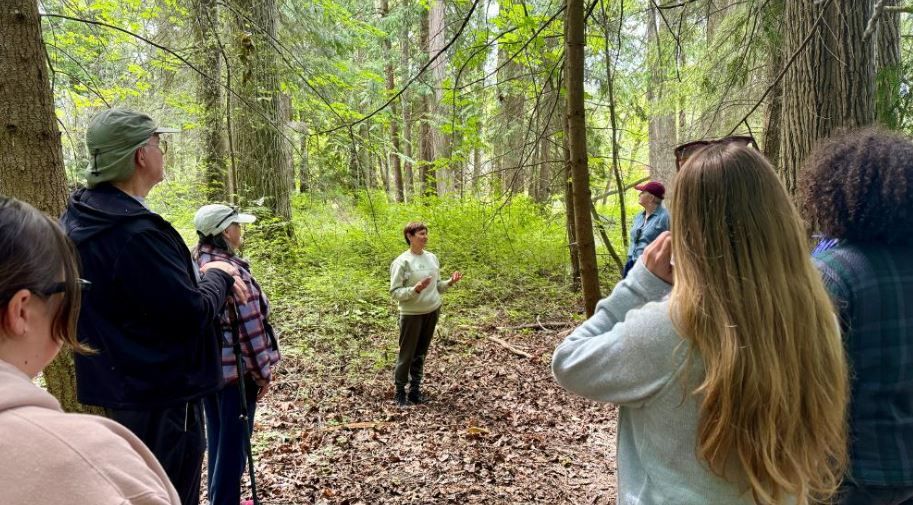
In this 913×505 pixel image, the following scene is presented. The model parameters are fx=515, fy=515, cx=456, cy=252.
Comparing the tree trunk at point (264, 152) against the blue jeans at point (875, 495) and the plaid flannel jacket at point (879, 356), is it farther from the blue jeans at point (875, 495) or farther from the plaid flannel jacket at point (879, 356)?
the blue jeans at point (875, 495)

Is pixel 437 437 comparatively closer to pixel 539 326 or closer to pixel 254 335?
pixel 254 335

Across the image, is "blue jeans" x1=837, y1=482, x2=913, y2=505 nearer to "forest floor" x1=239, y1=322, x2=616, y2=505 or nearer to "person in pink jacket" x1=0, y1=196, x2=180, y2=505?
"person in pink jacket" x1=0, y1=196, x2=180, y2=505

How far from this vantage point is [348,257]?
9.73 meters

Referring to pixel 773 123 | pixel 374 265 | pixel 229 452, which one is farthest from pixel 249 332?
pixel 773 123

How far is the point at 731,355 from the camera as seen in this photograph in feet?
3.79

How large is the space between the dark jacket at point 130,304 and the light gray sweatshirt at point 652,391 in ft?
5.45

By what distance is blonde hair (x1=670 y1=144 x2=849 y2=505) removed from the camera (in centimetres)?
117

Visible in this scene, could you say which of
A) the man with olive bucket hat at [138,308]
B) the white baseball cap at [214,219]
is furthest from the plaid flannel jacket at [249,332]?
the man with olive bucket hat at [138,308]

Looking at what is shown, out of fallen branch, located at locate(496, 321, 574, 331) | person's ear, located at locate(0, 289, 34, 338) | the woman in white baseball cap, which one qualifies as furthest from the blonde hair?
fallen branch, located at locate(496, 321, 574, 331)

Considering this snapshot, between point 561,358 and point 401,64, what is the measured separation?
15710mm

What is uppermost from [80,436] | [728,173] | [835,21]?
[835,21]

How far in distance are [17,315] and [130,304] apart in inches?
50.6

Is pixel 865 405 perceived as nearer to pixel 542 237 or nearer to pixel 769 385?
pixel 769 385

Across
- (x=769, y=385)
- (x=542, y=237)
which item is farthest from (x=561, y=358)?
(x=542, y=237)
